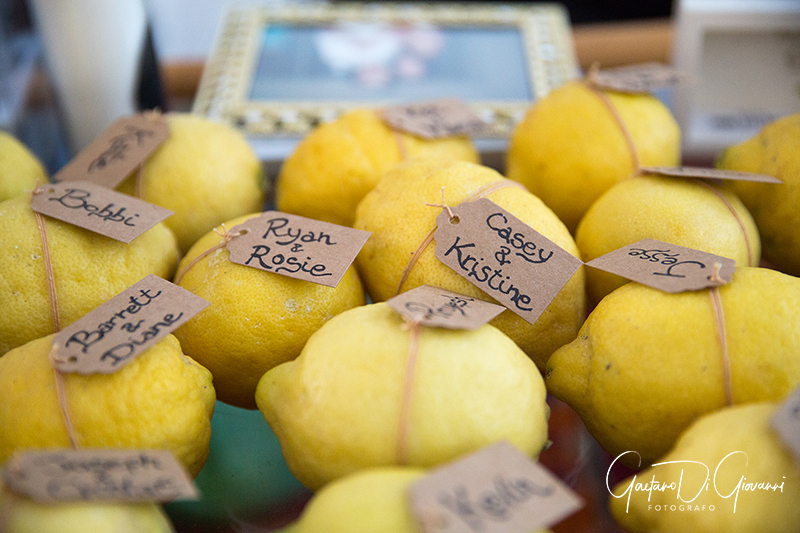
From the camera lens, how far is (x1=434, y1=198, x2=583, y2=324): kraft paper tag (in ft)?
2.94

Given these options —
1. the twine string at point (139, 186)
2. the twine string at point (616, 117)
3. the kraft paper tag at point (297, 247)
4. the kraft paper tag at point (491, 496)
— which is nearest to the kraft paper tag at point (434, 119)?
the twine string at point (616, 117)

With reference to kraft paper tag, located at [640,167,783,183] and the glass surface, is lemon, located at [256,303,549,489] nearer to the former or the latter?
kraft paper tag, located at [640,167,783,183]

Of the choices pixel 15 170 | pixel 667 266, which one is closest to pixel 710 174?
pixel 667 266

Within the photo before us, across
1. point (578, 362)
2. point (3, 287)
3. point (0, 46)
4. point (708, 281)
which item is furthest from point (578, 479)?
point (0, 46)

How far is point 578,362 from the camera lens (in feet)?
2.82

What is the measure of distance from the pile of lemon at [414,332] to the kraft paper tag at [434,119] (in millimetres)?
39

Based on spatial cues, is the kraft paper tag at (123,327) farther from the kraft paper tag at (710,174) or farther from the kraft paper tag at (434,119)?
the kraft paper tag at (710,174)

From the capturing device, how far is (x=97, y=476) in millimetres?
660

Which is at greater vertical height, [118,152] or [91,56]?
[91,56]

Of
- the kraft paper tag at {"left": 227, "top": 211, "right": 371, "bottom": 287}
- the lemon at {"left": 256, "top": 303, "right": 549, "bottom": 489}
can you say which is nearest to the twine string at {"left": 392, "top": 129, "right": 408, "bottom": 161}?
the kraft paper tag at {"left": 227, "top": 211, "right": 371, "bottom": 287}

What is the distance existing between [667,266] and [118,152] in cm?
100

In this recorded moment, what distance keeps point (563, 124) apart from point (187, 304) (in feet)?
2.61

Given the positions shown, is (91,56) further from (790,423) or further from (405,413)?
(790,423)
